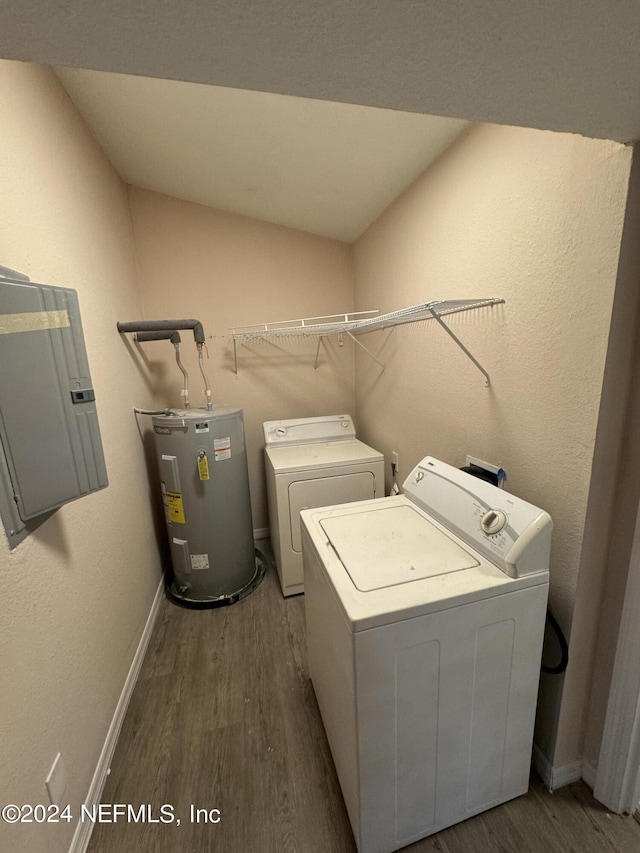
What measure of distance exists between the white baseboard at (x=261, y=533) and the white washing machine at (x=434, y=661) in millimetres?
1776

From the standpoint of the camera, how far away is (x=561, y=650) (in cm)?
111

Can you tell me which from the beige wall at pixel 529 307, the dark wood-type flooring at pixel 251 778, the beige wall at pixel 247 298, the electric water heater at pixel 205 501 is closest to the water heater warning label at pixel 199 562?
the electric water heater at pixel 205 501

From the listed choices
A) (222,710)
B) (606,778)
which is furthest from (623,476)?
(222,710)

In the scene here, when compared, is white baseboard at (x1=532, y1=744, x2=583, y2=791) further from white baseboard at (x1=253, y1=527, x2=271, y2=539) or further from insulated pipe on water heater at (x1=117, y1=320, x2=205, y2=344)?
insulated pipe on water heater at (x1=117, y1=320, x2=205, y2=344)

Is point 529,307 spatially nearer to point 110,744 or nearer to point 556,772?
point 556,772

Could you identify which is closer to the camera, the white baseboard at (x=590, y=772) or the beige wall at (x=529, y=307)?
the beige wall at (x=529, y=307)

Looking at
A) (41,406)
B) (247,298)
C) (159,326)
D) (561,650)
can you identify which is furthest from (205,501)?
(561,650)

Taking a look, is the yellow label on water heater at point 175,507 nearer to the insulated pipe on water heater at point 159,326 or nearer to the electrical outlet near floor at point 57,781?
the insulated pipe on water heater at point 159,326

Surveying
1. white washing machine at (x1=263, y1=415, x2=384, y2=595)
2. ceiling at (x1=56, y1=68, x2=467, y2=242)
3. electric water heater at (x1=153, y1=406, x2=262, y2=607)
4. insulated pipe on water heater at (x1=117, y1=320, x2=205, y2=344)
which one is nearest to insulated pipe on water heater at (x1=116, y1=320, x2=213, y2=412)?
insulated pipe on water heater at (x1=117, y1=320, x2=205, y2=344)

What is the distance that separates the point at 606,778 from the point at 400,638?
0.94m

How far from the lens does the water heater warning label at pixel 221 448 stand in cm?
200

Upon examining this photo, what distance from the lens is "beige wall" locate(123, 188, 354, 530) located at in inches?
93.3

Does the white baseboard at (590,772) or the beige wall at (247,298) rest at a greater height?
the beige wall at (247,298)

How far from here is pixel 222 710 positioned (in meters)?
1.49
